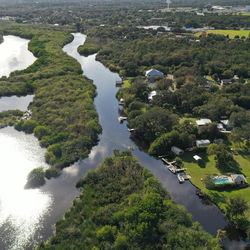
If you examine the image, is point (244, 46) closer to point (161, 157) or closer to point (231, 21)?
point (231, 21)

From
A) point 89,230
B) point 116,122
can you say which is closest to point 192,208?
point 89,230

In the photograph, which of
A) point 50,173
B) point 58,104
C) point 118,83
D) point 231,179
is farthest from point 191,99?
point 50,173

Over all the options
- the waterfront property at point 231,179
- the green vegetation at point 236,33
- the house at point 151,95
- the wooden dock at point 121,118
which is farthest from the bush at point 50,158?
the green vegetation at point 236,33

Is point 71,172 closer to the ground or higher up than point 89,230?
closer to the ground

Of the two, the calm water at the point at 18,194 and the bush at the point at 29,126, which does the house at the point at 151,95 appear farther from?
the calm water at the point at 18,194

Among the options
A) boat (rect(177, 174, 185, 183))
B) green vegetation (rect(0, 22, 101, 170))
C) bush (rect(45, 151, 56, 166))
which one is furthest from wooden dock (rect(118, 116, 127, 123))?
boat (rect(177, 174, 185, 183))
